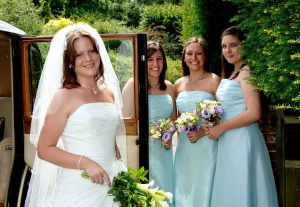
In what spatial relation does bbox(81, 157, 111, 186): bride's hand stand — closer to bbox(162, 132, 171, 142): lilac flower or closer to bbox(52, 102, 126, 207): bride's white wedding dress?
bbox(52, 102, 126, 207): bride's white wedding dress

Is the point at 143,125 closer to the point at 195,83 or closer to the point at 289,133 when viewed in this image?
the point at 195,83

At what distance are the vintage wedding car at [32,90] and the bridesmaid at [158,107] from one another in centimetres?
74

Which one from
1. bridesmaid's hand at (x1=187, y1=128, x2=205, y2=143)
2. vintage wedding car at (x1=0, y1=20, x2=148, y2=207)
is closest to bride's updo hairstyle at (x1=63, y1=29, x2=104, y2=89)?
vintage wedding car at (x1=0, y1=20, x2=148, y2=207)

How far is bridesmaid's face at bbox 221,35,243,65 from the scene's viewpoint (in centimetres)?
445

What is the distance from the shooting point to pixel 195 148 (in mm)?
4867

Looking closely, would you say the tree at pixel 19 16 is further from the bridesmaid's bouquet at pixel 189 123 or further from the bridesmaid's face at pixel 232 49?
the bridesmaid's face at pixel 232 49

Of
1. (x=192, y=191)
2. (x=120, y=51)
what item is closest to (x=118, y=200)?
(x=120, y=51)

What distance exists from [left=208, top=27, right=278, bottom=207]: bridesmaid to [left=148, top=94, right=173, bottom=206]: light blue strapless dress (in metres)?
0.63

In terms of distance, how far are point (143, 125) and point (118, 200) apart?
1.22 m

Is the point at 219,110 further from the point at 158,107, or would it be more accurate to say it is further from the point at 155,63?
the point at 155,63

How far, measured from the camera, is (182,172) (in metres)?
4.96

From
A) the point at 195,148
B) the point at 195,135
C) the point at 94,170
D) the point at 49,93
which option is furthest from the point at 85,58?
the point at 195,148

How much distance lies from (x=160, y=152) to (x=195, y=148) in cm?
38

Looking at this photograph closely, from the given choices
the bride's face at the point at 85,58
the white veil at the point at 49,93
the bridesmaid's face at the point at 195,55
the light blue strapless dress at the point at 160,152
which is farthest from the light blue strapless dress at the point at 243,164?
the bride's face at the point at 85,58
